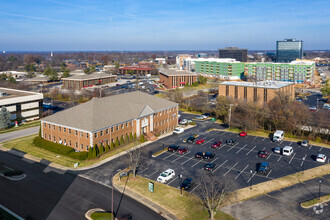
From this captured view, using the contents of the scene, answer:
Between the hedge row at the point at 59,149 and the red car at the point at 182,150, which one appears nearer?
the hedge row at the point at 59,149

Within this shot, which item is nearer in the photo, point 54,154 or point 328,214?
point 328,214

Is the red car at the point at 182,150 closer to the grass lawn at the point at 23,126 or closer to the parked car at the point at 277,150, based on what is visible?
the parked car at the point at 277,150

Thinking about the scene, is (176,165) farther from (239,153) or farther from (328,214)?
(328,214)

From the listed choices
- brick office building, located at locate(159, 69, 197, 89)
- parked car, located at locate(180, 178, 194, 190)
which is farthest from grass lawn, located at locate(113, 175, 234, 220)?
brick office building, located at locate(159, 69, 197, 89)

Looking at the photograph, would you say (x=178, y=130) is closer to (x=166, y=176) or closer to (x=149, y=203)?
(x=166, y=176)

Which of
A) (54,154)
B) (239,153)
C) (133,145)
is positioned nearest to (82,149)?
(54,154)

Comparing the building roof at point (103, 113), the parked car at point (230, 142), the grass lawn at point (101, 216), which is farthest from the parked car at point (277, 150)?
the grass lawn at point (101, 216)

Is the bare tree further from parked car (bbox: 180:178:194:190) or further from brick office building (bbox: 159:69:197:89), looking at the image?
brick office building (bbox: 159:69:197:89)

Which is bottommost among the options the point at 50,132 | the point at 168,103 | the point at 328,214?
the point at 328,214
